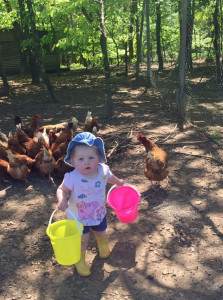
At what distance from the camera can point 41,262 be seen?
9.53ft

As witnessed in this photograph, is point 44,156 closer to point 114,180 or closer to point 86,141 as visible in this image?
point 114,180

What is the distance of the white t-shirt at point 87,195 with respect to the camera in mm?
2664

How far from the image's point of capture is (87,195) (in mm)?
2689

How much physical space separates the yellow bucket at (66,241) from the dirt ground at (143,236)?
33 centimetres

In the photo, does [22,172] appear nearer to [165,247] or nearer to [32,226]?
[32,226]

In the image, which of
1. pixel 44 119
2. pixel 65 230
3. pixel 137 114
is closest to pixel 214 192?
pixel 65 230

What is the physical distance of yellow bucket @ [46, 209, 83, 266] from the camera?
7.75 feet

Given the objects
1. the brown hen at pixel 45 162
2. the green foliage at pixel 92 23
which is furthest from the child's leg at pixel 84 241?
the green foliage at pixel 92 23

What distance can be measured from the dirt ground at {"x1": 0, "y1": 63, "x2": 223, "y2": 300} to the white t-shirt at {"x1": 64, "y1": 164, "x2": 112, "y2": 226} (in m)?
0.51

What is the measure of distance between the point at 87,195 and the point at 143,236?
968 millimetres

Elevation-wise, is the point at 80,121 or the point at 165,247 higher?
the point at 80,121

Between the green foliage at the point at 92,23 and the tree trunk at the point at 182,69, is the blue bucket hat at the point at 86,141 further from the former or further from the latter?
the green foliage at the point at 92,23

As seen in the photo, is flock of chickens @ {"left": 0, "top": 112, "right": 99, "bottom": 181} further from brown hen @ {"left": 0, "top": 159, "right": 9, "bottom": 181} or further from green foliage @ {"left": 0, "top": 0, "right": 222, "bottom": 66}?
green foliage @ {"left": 0, "top": 0, "right": 222, "bottom": 66}

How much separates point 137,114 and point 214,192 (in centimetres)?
451
